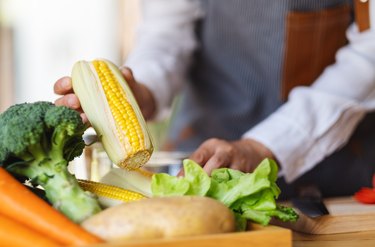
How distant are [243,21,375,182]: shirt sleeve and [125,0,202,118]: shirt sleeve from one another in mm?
438

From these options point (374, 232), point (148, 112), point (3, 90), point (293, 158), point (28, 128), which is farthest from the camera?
point (3, 90)

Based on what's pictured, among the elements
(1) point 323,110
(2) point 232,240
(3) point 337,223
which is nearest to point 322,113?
(1) point 323,110

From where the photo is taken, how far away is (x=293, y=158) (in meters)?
1.60

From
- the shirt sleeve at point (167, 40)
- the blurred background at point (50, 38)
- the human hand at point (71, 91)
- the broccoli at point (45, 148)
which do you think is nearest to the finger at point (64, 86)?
the human hand at point (71, 91)

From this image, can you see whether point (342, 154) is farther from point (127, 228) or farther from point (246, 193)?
point (127, 228)

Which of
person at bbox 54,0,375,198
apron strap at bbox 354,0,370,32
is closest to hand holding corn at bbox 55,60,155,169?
person at bbox 54,0,375,198

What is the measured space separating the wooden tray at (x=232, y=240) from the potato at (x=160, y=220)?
0.03 metres

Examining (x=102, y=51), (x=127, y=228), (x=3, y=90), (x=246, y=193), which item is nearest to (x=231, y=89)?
(x=246, y=193)

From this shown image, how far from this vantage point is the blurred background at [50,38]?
5.32m

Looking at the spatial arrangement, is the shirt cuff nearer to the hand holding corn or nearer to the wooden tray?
the hand holding corn

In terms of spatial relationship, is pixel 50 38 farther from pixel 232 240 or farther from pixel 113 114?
pixel 232 240

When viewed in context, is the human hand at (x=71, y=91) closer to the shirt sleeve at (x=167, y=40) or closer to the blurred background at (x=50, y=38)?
the shirt sleeve at (x=167, y=40)

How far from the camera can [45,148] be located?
93 cm

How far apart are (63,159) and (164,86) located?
0.99 meters
